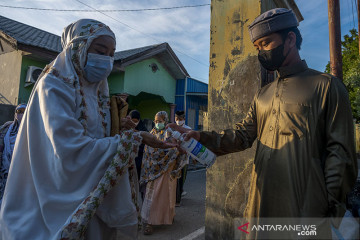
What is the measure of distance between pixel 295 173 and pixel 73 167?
4.31 ft

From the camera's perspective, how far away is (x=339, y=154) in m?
1.32

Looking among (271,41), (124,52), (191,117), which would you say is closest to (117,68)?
(124,52)

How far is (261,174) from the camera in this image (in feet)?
5.36

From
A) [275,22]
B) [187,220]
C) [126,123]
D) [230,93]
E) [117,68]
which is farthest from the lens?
[117,68]

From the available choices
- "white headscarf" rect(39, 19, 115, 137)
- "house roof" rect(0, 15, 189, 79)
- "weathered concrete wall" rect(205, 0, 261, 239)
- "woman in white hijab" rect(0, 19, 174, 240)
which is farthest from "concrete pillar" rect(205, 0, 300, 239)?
"house roof" rect(0, 15, 189, 79)

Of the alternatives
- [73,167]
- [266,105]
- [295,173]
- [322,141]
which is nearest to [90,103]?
[73,167]

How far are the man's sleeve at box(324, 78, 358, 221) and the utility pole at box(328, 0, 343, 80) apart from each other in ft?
22.7

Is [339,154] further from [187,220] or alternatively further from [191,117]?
[191,117]

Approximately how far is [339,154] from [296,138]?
236 millimetres

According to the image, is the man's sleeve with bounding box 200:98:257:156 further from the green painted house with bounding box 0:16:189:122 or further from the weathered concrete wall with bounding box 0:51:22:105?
the weathered concrete wall with bounding box 0:51:22:105

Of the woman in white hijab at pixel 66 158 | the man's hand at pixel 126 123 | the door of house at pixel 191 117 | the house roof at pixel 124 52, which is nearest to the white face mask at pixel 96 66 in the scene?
the woman in white hijab at pixel 66 158

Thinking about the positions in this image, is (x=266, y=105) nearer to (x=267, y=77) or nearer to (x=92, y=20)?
(x=267, y=77)

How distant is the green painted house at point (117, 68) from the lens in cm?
901

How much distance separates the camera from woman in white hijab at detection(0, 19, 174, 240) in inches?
56.0
